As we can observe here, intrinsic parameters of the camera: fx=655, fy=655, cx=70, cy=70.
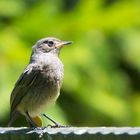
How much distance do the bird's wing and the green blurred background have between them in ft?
0.82

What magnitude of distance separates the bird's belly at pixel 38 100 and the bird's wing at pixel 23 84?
56 mm

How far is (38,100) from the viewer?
5.43 m

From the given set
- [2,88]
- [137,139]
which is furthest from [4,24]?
[137,139]

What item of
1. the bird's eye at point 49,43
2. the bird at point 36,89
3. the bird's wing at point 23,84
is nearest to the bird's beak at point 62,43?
A: the bird's eye at point 49,43

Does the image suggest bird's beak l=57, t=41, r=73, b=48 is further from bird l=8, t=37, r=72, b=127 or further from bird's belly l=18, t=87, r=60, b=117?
bird's belly l=18, t=87, r=60, b=117

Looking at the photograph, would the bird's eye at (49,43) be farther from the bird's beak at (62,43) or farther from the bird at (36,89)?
the bird at (36,89)

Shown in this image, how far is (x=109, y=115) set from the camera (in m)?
6.27

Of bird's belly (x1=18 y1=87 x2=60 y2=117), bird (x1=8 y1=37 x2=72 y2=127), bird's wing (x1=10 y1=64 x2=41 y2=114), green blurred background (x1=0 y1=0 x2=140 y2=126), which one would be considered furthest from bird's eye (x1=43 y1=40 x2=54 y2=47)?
bird's belly (x1=18 y1=87 x2=60 y2=117)

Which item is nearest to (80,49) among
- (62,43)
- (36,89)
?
(62,43)

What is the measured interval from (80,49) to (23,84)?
0.80 meters

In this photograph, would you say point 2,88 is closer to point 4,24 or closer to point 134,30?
point 4,24

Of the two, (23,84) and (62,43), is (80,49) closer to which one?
(62,43)

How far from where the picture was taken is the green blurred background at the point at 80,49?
5828 millimetres

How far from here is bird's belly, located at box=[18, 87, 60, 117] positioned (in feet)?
17.7
